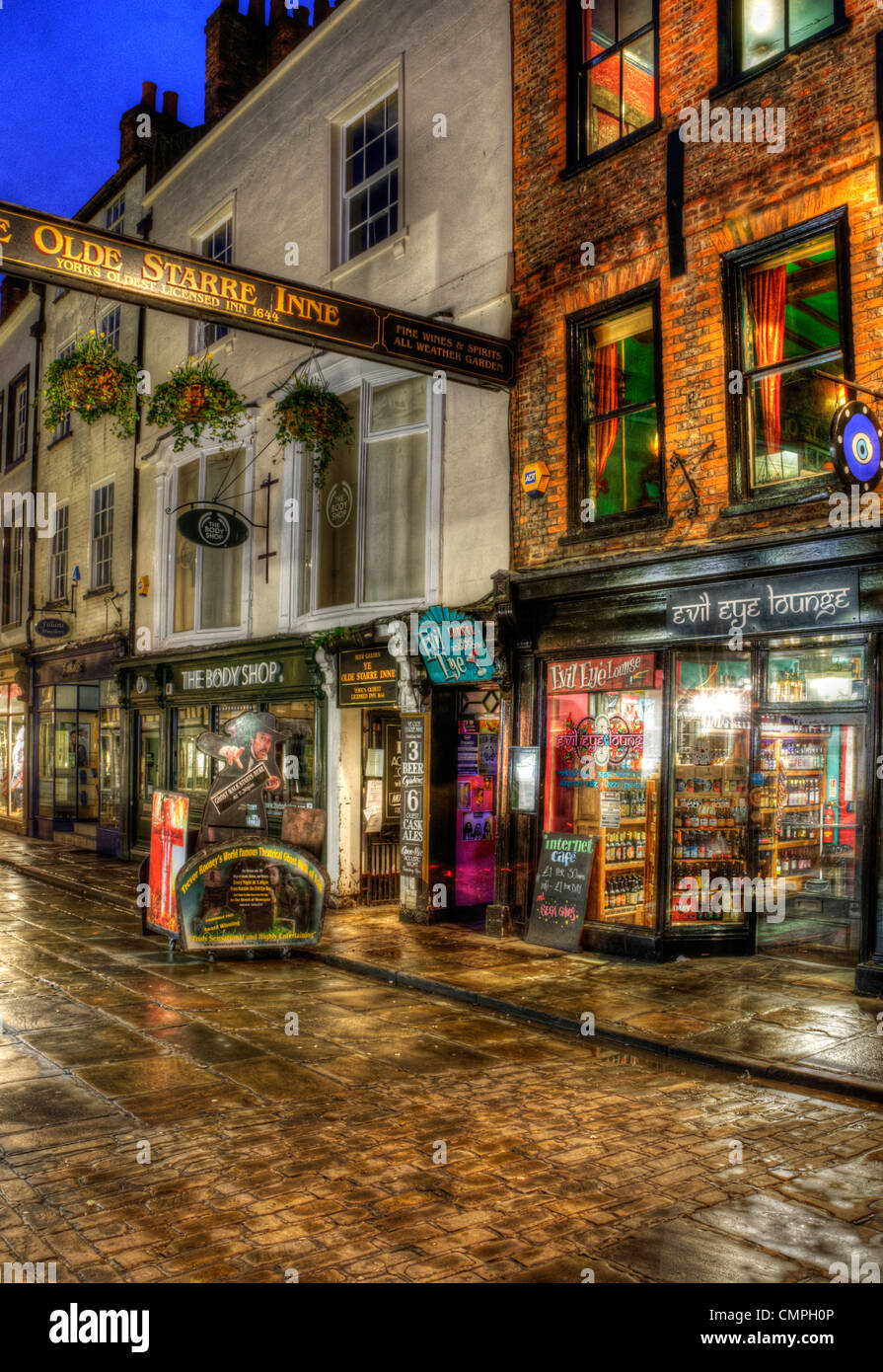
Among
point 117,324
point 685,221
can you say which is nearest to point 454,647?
point 685,221

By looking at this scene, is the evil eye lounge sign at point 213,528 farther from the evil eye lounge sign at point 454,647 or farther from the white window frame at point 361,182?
the evil eye lounge sign at point 454,647

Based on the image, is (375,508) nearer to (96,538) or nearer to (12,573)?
(96,538)

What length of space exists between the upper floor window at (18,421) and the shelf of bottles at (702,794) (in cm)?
2160

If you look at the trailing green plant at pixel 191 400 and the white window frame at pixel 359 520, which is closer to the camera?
the white window frame at pixel 359 520

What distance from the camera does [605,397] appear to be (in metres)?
10.8

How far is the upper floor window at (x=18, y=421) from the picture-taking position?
26031mm

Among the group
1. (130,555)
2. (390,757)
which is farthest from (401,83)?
(130,555)

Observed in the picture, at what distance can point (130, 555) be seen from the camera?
19.9 m

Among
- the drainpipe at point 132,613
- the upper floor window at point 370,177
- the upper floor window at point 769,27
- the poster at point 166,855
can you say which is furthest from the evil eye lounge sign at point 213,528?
the upper floor window at point 769,27

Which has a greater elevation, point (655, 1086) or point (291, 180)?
point (291, 180)

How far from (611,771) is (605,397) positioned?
4007 mm

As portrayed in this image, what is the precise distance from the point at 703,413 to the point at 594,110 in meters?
4.06

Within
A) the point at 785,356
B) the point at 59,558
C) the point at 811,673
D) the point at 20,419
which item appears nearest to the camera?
the point at 785,356
